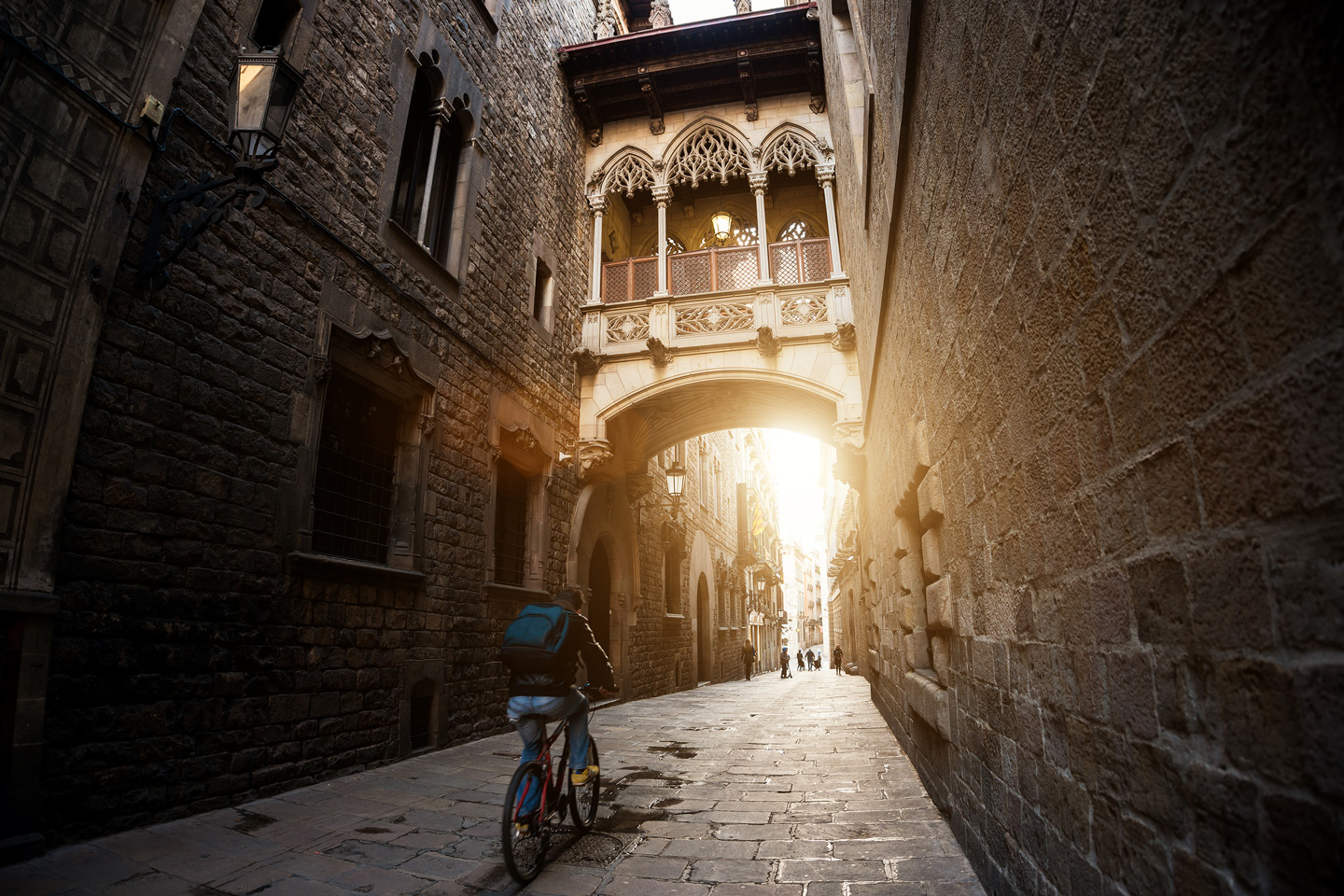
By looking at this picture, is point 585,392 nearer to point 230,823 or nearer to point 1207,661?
point 230,823

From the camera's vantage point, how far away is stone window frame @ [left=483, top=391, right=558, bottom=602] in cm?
837

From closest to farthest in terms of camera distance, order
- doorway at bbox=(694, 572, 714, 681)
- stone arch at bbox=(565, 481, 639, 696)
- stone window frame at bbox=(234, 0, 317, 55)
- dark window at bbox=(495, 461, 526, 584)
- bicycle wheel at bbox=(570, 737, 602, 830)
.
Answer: bicycle wheel at bbox=(570, 737, 602, 830) → stone window frame at bbox=(234, 0, 317, 55) → dark window at bbox=(495, 461, 526, 584) → stone arch at bbox=(565, 481, 639, 696) → doorway at bbox=(694, 572, 714, 681)

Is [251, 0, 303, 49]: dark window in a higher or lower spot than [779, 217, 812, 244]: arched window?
lower

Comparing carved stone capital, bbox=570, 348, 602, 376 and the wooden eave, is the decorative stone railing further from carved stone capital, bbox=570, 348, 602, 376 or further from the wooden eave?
the wooden eave

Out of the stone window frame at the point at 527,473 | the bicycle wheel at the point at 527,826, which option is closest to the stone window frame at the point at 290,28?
the stone window frame at the point at 527,473

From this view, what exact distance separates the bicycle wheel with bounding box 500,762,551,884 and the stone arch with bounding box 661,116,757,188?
38.0ft

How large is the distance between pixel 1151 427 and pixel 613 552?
1169 centimetres

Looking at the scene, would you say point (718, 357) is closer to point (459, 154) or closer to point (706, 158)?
point (706, 158)

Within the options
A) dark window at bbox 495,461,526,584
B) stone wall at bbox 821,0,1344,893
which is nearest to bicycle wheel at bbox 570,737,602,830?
stone wall at bbox 821,0,1344,893

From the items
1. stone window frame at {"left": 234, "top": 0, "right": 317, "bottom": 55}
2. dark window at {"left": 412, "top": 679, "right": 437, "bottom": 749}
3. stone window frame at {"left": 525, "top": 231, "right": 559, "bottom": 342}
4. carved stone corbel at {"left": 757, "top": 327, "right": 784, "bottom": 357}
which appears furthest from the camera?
carved stone corbel at {"left": 757, "top": 327, "right": 784, "bottom": 357}

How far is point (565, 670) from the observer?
374cm

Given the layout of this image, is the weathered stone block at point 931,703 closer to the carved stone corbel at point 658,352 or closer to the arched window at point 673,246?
the carved stone corbel at point 658,352

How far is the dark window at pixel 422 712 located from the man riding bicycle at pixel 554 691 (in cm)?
337

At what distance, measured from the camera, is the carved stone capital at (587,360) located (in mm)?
11500
